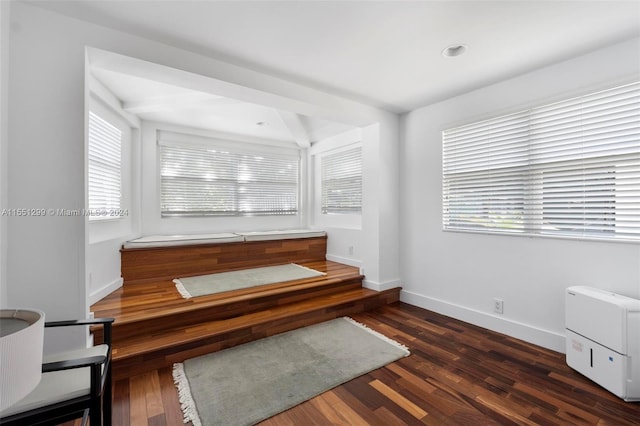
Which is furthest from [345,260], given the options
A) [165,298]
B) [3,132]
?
[3,132]

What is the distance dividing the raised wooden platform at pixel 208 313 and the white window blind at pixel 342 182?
1435 millimetres

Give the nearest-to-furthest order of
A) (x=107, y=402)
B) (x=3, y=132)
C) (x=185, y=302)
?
(x=107, y=402)
(x=3, y=132)
(x=185, y=302)

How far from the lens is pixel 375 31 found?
1946mm

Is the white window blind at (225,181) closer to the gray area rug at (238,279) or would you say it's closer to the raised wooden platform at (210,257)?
the raised wooden platform at (210,257)

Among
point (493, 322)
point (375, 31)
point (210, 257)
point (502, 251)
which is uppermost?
point (375, 31)

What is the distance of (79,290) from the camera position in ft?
5.97

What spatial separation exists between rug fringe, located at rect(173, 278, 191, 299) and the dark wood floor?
91 cm

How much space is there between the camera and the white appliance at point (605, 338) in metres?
1.77

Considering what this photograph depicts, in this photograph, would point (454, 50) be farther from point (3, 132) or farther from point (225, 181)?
point (225, 181)

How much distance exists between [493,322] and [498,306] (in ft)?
0.58

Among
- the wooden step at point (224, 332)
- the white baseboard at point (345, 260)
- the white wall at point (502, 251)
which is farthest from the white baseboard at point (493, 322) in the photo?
the white baseboard at point (345, 260)

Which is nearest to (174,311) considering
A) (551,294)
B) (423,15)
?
(423,15)

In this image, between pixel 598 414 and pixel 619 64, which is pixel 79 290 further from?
pixel 619 64

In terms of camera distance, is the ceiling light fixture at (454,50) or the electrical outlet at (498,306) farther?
the electrical outlet at (498,306)
